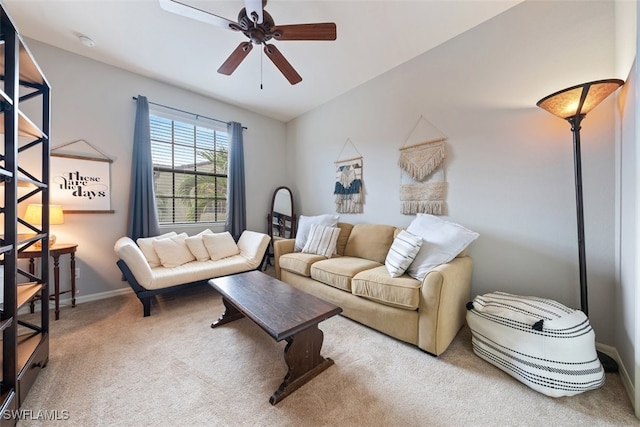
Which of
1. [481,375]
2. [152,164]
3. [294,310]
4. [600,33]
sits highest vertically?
[600,33]

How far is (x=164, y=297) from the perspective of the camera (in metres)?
2.77

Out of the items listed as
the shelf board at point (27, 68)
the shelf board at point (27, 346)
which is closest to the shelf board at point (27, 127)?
the shelf board at point (27, 68)

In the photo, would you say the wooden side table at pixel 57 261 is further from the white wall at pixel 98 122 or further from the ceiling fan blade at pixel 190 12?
the ceiling fan blade at pixel 190 12

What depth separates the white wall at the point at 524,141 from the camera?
166cm

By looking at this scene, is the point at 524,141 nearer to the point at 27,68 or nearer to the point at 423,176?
the point at 423,176

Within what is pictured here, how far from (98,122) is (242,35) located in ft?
6.57

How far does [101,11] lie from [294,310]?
9.72 feet

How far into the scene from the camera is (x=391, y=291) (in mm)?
1818

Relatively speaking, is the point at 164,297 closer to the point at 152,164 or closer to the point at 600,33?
the point at 152,164

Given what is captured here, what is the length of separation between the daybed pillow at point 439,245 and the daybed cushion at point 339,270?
0.49 m

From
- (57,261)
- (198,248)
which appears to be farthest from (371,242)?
(57,261)

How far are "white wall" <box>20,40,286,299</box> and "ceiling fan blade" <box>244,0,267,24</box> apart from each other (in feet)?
7.32

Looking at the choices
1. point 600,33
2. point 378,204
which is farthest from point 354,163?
point 600,33

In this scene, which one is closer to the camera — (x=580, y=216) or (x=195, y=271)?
(x=580, y=216)
